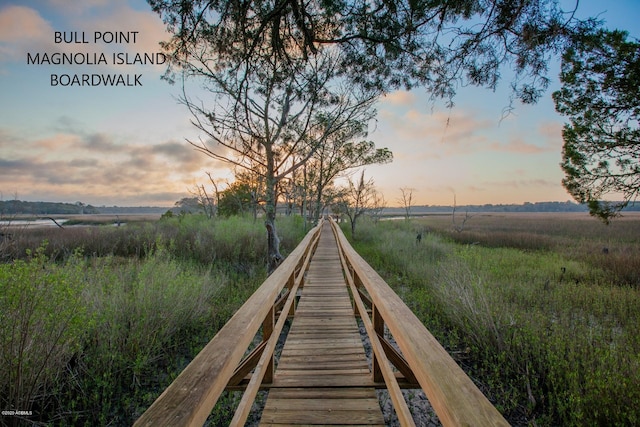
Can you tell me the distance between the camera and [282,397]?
96.9 inches

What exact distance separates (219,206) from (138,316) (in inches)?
1211

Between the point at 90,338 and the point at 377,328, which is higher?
the point at 377,328

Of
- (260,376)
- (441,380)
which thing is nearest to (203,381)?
(441,380)

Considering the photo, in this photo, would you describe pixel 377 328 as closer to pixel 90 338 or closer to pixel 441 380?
pixel 441 380

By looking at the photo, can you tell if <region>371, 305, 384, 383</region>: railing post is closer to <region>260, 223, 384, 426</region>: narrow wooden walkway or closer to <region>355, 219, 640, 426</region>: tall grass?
<region>260, 223, 384, 426</region>: narrow wooden walkway

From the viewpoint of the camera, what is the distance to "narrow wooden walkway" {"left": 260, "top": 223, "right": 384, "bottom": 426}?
222 cm

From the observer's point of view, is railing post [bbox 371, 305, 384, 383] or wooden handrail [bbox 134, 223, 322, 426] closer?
wooden handrail [bbox 134, 223, 322, 426]

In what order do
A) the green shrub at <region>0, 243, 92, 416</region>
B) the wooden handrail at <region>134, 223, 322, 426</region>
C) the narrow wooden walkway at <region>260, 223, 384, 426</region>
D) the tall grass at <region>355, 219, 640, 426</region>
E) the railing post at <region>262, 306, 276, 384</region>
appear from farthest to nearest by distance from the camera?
the tall grass at <region>355, 219, 640, 426</region> → the railing post at <region>262, 306, 276, 384</region> → the green shrub at <region>0, 243, 92, 416</region> → the narrow wooden walkway at <region>260, 223, 384, 426</region> → the wooden handrail at <region>134, 223, 322, 426</region>

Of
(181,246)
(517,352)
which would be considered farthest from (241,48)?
(181,246)

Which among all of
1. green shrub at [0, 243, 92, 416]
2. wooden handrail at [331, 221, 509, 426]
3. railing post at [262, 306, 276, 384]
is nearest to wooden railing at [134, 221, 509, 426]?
wooden handrail at [331, 221, 509, 426]

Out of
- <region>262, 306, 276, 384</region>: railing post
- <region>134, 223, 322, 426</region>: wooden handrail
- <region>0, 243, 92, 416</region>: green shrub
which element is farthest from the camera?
<region>262, 306, 276, 384</region>: railing post

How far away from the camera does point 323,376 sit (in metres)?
2.79

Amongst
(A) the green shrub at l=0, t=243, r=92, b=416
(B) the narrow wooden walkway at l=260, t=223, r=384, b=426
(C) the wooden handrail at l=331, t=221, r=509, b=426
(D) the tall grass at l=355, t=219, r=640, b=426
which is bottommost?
(D) the tall grass at l=355, t=219, r=640, b=426

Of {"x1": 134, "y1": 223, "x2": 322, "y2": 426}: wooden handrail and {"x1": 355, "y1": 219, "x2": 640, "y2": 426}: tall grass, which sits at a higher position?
{"x1": 134, "y1": 223, "x2": 322, "y2": 426}: wooden handrail
